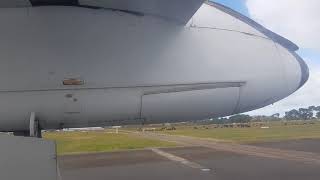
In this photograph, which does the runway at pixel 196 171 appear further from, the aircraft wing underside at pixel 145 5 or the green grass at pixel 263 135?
the green grass at pixel 263 135

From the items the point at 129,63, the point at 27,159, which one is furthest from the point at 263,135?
the point at 27,159

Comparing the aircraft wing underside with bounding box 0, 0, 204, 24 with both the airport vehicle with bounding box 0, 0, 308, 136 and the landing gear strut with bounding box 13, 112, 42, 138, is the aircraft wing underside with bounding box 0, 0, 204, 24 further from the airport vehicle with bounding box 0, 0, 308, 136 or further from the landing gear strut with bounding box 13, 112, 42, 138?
the landing gear strut with bounding box 13, 112, 42, 138

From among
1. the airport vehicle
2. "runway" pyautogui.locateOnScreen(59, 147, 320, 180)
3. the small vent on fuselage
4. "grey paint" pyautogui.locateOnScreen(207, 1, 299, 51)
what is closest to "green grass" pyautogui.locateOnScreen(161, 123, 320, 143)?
"runway" pyautogui.locateOnScreen(59, 147, 320, 180)

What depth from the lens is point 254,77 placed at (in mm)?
5801

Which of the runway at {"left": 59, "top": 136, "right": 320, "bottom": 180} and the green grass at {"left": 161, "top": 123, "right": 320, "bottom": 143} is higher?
the green grass at {"left": 161, "top": 123, "right": 320, "bottom": 143}

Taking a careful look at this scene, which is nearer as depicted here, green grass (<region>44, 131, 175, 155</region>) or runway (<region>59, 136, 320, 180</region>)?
runway (<region>59, 136, 320, 180</region>)

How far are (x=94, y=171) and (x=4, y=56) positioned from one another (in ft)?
61.7

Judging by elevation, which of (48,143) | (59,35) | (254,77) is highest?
(59,35)

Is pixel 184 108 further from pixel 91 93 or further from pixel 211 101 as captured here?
pixel 91 93

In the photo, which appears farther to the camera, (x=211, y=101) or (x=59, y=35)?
(x=211, y=101)

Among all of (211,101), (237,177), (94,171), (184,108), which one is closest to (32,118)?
(184,108)

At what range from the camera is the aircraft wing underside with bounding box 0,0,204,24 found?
5.07 metres

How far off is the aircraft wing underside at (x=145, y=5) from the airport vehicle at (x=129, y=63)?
0.01 metres

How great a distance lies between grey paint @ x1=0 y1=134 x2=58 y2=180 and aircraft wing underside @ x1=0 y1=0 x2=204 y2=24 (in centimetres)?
147
